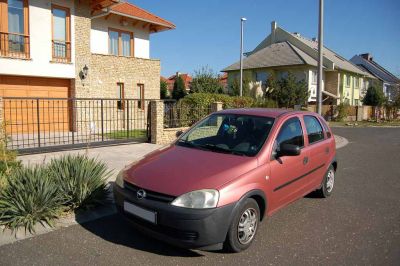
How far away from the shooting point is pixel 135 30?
2038 cm

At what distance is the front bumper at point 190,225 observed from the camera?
11.7 feet

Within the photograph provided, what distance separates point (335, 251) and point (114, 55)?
16191mm

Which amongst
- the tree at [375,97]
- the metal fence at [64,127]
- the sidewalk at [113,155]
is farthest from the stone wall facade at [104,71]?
the tree at [375,97]

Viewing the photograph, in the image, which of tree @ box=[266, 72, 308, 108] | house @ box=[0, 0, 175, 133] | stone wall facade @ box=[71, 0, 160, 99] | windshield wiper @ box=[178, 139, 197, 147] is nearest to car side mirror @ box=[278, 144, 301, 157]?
windshield wiper @ box=[178, 139, 197, 147]

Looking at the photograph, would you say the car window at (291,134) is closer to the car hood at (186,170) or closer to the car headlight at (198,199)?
the car hood at (186,170)

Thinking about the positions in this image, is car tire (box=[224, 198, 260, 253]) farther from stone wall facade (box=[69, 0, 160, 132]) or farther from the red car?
stone wall facade (box=[69, 0, 160, 132])

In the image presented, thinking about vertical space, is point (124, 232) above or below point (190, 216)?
below

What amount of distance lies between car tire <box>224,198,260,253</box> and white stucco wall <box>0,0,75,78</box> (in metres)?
13.3

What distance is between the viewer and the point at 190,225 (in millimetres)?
3578

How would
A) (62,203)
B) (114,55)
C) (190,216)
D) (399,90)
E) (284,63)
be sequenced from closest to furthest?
(190,216)
(62,203)
(114,55)
(284,63)
(399,90)

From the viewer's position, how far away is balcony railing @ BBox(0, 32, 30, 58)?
45.9 feet

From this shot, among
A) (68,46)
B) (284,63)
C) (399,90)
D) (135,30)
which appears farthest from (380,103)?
(68,46)

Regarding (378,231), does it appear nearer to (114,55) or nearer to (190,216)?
(190,216)

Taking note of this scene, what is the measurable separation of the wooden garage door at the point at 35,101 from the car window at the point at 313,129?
10421mm
